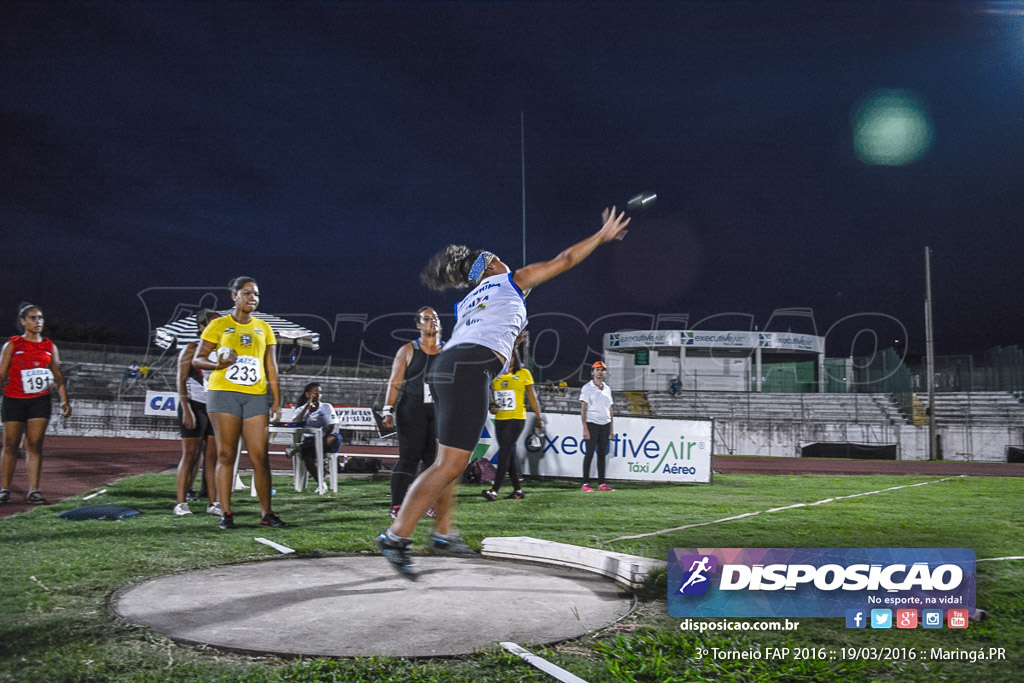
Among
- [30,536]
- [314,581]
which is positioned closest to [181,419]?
[30,536]

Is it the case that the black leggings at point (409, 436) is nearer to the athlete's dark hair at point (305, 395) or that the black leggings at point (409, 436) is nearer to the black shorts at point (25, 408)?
the athlete's dark hair at point (305, 395)

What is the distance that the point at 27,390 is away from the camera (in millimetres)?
7441

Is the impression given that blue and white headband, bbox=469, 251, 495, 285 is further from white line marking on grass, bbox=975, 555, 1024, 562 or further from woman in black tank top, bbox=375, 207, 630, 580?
white line marking on grass, bbox=975, 555, 1024, 562

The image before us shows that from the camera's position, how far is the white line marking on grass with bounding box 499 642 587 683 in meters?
2.52

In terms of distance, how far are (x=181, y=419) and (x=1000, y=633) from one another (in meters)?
6.65

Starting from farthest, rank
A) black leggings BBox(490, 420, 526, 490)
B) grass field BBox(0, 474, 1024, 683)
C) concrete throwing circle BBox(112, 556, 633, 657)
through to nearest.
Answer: black leggings BBox(490, 420, 526, 490), concrete throwing circle BBox(112, 556, 633, 657), grass field BBox(0, 474, 1024, 683)

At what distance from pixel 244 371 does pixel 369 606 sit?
10.1 feet

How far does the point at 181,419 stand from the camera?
272 inches

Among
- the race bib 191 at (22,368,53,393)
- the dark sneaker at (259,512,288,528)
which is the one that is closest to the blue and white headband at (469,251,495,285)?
the dark sneaker at (259,512,288,528)

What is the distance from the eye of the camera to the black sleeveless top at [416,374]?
6.28 m

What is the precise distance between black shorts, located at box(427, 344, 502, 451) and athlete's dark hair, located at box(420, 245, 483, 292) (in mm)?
606

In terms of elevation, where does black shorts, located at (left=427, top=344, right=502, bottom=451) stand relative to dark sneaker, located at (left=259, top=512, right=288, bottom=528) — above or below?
above

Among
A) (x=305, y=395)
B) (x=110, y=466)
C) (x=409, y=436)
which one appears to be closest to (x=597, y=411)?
(x=305, y=395)

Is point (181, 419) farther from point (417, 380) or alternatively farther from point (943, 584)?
point (943, 584)
